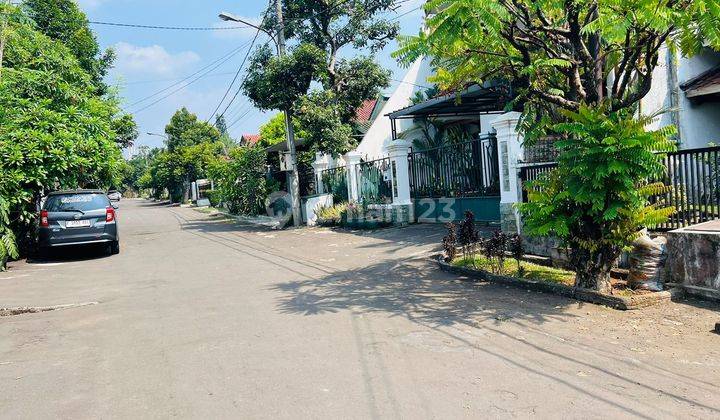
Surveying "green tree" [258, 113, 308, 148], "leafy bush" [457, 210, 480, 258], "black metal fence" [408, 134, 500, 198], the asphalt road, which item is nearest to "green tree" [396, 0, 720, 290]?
the asphalt road

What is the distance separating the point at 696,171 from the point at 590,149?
2468 mm

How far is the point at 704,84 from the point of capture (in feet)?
40.0

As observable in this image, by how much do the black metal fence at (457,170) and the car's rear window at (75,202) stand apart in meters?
8.72

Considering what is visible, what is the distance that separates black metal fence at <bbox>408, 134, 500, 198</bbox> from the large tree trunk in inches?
240

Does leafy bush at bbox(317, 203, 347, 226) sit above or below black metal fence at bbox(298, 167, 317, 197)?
below

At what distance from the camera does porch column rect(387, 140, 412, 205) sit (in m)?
15.7

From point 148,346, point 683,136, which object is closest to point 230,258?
point 148,346

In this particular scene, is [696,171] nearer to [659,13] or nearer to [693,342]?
[659,13]

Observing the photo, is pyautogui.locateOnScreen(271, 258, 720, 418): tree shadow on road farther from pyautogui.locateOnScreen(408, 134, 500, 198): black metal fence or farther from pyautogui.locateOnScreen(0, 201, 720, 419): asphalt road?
pyautogui.locateOnScreen(408, 134, 500, 198): black metal fence

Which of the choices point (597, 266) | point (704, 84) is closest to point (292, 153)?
point (704, 84)

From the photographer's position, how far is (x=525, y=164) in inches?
388

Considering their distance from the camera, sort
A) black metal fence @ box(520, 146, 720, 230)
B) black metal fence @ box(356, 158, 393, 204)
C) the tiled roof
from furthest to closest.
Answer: the tiled roof < black metal fence @ box(356, 158, 393, 204) < black metal fence @ box(520, 146, 720, 230)

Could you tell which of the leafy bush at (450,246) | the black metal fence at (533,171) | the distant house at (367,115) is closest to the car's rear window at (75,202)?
the leafy bush at (450,246)

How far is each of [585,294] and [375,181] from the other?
11612 mm
